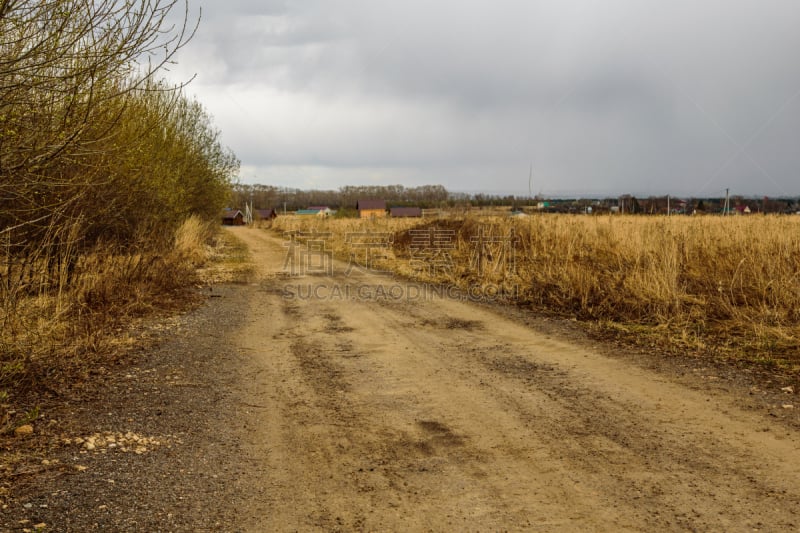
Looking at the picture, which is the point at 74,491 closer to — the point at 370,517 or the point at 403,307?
the point at 370,517

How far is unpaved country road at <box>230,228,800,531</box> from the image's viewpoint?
11.4ft

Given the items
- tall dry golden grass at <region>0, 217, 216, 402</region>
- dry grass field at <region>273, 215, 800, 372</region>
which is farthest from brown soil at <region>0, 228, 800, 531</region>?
dry grass field at <region>273, 215, 800, 372</region>

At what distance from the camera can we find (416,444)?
455 cm

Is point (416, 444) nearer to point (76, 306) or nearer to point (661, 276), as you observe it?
point (76, 306)

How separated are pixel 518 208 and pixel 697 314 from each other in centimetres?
1376

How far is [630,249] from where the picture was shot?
11797 millimetres

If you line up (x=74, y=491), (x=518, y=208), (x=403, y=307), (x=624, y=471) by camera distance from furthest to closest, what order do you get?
(x=518, y=208)
(x=403, y=307)
(x=624, y=471)
(x=74, y=491)

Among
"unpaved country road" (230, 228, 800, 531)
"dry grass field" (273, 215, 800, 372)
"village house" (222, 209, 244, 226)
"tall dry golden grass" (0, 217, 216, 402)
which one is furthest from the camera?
"village house" (222, 209, 244, 226)

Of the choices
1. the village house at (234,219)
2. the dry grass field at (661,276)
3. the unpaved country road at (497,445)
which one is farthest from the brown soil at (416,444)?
the village house at (234,219)

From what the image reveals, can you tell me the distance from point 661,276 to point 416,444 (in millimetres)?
6779

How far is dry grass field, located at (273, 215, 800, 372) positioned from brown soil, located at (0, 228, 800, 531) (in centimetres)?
127

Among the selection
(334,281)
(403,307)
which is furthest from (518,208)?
(403,307)

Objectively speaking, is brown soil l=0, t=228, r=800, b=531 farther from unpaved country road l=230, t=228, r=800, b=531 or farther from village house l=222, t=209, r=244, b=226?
village house l=222, t=209, r=244, b=226

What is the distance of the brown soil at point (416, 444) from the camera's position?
11.4 ft
